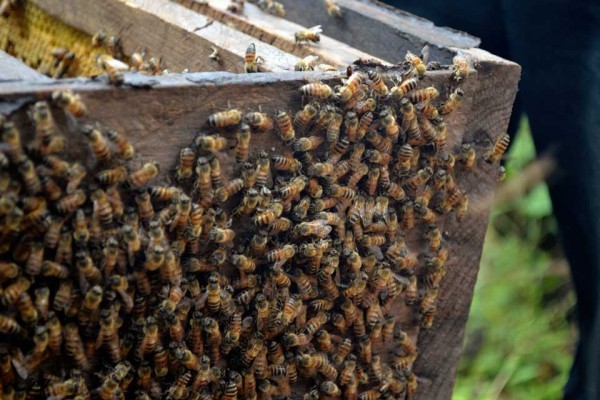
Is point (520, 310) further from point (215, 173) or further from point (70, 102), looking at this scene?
point (70, 102)

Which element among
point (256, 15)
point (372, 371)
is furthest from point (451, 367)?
point (256, 15)

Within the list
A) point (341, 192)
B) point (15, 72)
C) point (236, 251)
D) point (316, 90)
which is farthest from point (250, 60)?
point (15, 72)

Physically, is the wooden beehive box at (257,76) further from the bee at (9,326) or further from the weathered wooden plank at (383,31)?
the bee at (9,326)

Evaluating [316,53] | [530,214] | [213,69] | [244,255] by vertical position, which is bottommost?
[530,214]

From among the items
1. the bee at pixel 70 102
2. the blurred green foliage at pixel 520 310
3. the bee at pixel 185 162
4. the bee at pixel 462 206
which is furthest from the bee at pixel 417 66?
the blurred green foliage at pixel 520 310

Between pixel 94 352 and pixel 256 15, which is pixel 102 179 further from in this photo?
pixel 256 15

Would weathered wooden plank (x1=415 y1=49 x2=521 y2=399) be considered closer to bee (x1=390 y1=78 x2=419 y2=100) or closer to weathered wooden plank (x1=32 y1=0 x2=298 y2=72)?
bee (x1=390 y1=78 x2=419 y2=100)
